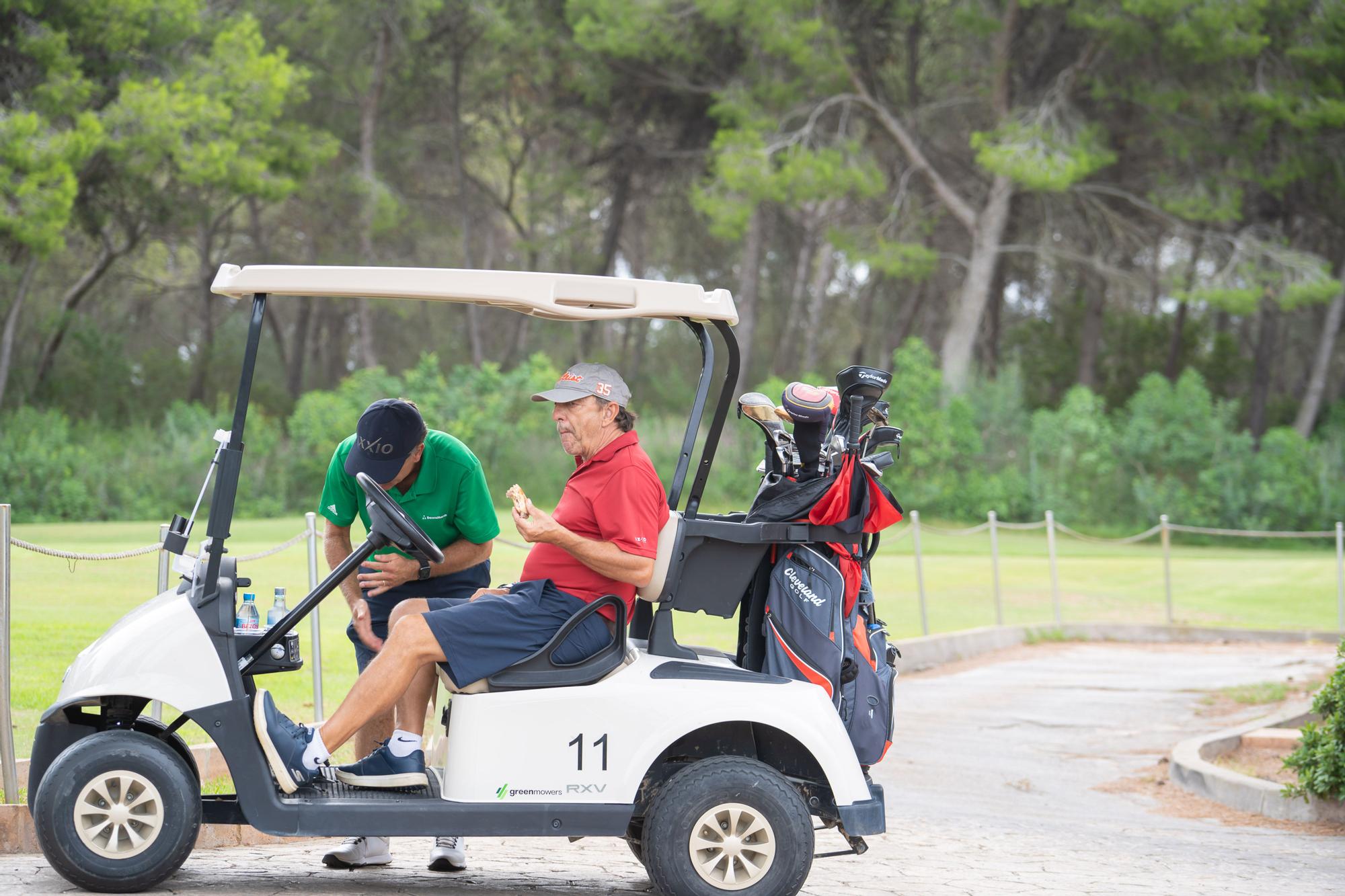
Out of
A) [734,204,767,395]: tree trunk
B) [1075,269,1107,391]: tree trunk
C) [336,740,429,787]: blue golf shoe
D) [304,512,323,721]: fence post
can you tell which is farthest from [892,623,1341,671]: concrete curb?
[1075,269,1107,391]: tree trunk

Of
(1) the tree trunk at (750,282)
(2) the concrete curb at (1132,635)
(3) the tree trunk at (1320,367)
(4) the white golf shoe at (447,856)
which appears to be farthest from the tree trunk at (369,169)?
(4) the white golf shoe at (447,856)

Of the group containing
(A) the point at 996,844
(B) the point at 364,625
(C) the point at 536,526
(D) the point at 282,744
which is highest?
(C) the point at 536,526

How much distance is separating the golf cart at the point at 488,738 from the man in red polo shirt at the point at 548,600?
0.06 metres

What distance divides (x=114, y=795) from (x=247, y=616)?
67cm

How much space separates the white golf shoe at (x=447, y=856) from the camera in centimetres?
559

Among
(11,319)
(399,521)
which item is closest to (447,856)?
(399,521)

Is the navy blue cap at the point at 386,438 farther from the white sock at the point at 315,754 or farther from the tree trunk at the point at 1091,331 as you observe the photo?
the tree trunk at the point at 1091,331

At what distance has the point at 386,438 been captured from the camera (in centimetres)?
540

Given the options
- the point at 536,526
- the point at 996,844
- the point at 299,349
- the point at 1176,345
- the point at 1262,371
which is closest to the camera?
the point at 536,526

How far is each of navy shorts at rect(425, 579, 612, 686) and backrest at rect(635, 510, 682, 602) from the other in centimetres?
19

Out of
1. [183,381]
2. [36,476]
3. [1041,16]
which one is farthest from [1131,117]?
[36,476]

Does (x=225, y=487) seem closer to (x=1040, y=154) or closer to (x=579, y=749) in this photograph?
(x=579, y=749)

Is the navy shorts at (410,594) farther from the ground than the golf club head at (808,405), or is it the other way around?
the golf club head at (808,405)

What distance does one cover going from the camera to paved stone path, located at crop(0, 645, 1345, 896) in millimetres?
5500
